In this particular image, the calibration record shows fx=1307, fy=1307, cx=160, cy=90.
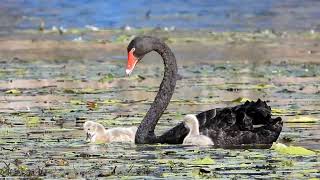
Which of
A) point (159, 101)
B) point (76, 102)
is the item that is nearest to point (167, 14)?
point (76, 102)

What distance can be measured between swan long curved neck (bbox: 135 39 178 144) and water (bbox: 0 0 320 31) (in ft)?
54.4

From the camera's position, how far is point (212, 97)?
603 inches

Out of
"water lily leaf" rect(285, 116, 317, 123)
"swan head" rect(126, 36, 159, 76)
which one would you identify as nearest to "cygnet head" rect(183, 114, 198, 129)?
"swan head" rect(126, 36, 159, 76)

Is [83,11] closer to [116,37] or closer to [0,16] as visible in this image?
[0,16]

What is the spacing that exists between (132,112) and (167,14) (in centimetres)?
2012

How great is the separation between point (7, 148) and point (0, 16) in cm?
2338

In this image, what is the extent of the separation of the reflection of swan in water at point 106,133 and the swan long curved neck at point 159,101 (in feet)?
0.42

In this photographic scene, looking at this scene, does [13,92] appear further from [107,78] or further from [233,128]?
[233,128]

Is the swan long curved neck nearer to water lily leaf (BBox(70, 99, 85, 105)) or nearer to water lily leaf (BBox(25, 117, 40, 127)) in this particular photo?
water lily leaf (BBox(25, 117, 40, 127))

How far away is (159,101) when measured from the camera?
12367 mm

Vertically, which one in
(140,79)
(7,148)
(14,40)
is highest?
(14,40)

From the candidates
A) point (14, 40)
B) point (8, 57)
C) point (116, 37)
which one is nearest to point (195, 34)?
point (116, 37)

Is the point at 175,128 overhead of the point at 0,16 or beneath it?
beneath

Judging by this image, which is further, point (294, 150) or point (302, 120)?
point (302, 120)
